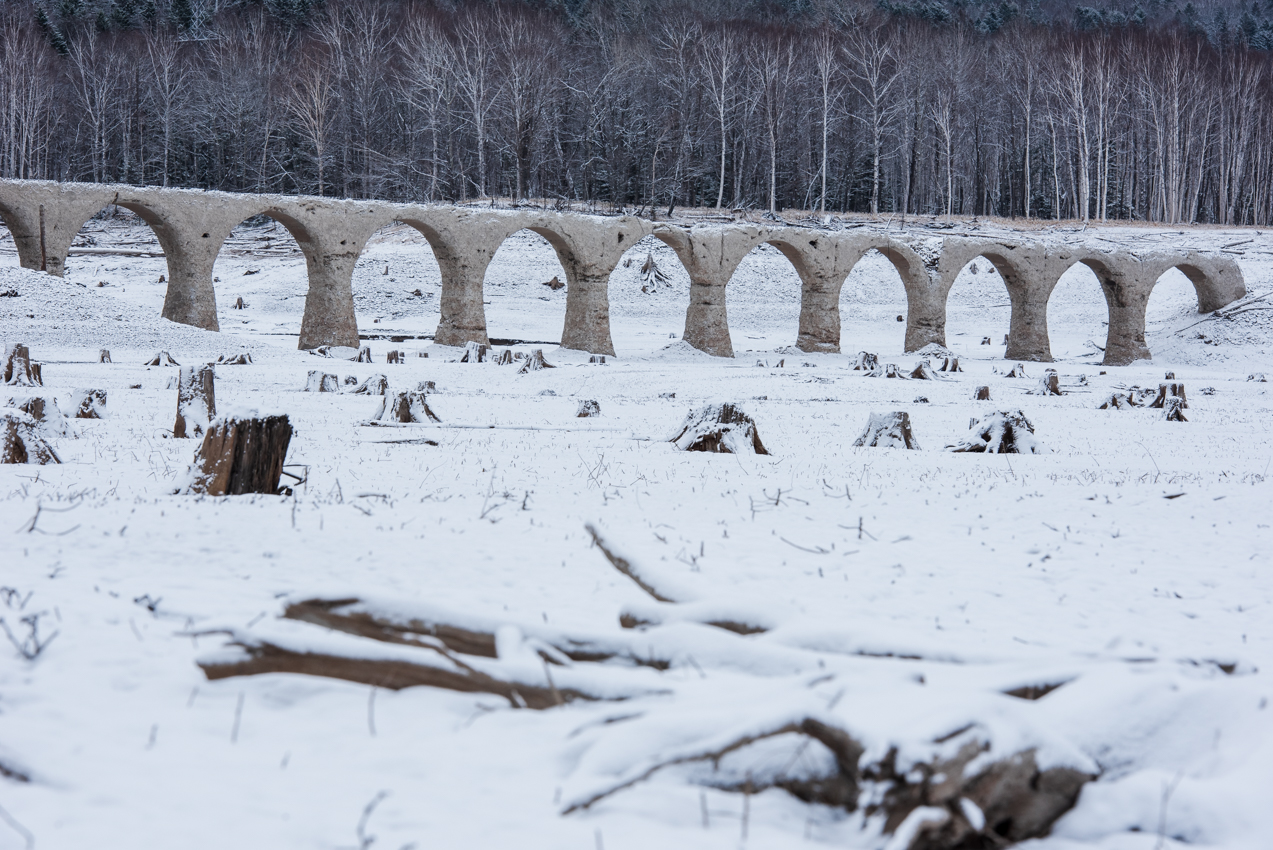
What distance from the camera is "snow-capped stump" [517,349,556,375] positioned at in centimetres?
1809

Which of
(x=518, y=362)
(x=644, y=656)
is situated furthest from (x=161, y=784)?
(x=518, y=362)

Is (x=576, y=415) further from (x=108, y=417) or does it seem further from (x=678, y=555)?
(x=678, y=555)

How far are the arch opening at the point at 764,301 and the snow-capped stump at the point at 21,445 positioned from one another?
23128 millimetres

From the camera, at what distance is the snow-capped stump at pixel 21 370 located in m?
12.8

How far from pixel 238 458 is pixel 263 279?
3129 cm

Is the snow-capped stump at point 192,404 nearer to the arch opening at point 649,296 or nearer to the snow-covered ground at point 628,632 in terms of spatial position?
the snow-covered ground at point 628,632

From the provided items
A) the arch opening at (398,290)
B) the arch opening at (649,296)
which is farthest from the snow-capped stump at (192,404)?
the arch opening at (649,296)

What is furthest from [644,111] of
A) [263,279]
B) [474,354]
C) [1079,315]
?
[474,354]

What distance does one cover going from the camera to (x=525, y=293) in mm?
33031

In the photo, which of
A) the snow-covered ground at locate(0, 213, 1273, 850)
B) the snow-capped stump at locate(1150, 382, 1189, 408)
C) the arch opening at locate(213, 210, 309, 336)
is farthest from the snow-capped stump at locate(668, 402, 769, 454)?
the arch opening at locate(213, 210, 309, 336)

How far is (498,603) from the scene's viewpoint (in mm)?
3758

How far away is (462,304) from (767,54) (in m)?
29.1

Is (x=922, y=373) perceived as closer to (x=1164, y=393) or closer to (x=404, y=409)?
(x=1164, y=393)

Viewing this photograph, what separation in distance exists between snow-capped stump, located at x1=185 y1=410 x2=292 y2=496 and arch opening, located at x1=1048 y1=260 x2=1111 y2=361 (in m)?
28.1
